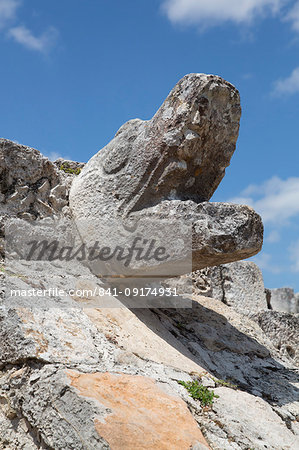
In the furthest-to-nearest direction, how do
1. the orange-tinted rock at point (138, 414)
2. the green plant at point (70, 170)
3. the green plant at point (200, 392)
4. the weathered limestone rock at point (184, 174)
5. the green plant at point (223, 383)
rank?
the green plant at point (70, 170)
the weathered limestone rock at point (184, 174)
the green plant at point (223, 383)
the green plant at point (200, 392)
the orange-tinted rock at point (138, 414)

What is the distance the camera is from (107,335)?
415cm

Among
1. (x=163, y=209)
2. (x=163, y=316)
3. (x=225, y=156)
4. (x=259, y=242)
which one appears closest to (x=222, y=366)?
(x=163, y=316)

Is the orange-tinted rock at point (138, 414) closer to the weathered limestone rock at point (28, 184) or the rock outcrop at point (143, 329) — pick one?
the rock outcrop at point (143, 329)

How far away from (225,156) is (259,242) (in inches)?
42.0

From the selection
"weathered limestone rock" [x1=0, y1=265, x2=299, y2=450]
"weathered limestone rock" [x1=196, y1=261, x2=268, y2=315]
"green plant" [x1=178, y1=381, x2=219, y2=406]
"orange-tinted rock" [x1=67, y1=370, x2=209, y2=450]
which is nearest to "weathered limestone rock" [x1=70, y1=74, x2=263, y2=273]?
"weathered limestone rock" [x1=0, y1=265, x2=299, y2=450]

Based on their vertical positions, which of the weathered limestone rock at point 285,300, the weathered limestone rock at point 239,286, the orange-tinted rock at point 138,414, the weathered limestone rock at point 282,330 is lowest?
the orange-tinted rock at point 138,414

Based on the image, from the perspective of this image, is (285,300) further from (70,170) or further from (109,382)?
(109,382)

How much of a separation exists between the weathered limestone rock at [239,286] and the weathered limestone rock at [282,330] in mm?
170

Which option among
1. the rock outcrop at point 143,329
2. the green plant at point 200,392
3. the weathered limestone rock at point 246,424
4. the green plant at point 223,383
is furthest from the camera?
the green plant at point 223,383

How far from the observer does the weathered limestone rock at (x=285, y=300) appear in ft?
32.7

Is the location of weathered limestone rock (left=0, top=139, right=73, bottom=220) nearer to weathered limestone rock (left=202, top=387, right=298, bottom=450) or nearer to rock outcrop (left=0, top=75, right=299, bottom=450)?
rock outcrop (left=0, top=75, right=299, bottom=450)

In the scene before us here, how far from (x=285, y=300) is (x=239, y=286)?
3.41 meters

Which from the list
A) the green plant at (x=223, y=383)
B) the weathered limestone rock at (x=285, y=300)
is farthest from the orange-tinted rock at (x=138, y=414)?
the weathered limestone rock at (x=285, y=300)

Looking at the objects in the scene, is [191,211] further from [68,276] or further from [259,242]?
[68,276]
